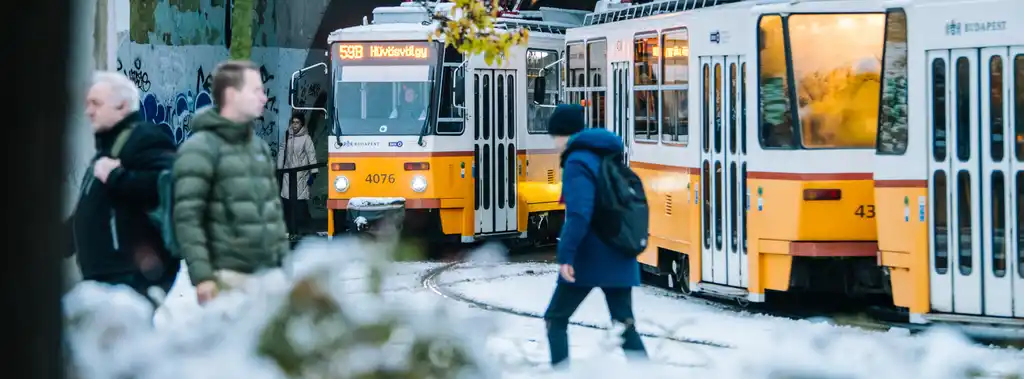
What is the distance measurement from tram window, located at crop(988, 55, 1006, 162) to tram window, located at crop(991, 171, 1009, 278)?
0.15 meters

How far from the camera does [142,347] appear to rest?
→ 173 inches

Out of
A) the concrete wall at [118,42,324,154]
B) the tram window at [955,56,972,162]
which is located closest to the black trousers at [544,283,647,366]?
the tram window at [955,56,972,162]

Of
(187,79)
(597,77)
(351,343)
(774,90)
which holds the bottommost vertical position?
(351,343)

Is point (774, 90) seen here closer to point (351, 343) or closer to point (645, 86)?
point (645, 86)

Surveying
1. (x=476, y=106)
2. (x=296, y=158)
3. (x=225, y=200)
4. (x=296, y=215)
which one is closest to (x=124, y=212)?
(x=225, y=200)

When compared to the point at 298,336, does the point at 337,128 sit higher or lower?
higher

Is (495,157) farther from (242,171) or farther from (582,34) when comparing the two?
(242,171)

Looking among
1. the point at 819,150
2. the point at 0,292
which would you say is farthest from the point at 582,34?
the point at 0,292

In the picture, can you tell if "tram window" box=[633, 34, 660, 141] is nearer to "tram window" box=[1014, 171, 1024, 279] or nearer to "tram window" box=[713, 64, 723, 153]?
"tram window" box=[713, 64, 723, 153]

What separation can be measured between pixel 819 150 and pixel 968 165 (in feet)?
5.80

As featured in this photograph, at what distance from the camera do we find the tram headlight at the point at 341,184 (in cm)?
1942

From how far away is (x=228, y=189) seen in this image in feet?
21.7

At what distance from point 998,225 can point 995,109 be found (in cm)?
74

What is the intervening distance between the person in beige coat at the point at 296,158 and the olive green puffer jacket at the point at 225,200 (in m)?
15.7
